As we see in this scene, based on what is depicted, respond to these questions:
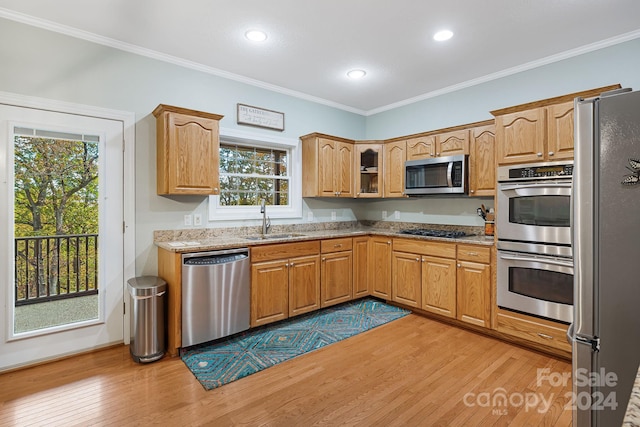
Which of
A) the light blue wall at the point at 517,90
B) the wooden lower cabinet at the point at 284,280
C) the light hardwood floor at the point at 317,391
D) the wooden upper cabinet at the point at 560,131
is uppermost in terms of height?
the light blue wall at the point at 517,90

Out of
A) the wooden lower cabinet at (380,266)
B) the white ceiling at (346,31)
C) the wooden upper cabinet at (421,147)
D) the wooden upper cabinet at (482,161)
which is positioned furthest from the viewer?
the wooden lower cabinet at (380,266)

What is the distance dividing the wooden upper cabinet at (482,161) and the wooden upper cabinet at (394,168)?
0.87m

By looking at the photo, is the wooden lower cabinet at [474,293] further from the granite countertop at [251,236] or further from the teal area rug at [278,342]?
the teal area rug at [278,342]

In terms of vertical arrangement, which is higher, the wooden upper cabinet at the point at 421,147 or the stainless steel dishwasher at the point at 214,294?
the wooden upper cabinet at the point at 421,147

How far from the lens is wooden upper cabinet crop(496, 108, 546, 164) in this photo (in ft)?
9.26

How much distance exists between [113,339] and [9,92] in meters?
2.21

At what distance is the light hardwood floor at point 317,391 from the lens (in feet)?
6.54

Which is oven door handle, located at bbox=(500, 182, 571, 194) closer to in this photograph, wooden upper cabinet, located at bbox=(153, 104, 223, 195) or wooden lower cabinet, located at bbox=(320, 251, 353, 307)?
wooden lower cabinet, located at bbox=(320, 251, 353, 307)

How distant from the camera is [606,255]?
1245 millimetres

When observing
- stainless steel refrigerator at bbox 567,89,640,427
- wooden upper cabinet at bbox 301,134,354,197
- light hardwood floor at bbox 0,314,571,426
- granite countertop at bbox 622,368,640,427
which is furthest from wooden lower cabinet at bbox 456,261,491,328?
granite countertop at bbox 622,368,640,427

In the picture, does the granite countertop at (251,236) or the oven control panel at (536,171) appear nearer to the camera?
the oven control panel at (536,171)

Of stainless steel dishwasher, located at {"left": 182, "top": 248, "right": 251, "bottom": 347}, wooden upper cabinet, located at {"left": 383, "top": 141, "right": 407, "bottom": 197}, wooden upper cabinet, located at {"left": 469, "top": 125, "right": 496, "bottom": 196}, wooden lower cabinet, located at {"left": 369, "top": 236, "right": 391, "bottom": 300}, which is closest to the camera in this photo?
stainless steel dishwasher, located at {"left": 182, "top": 248, "right": 251, "bottom": 347}

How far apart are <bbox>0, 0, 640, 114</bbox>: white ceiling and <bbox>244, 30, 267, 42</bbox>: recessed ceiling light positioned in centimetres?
6

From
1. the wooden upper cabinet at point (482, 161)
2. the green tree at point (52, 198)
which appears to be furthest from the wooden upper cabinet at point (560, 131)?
the green tree at point (52, 198)
